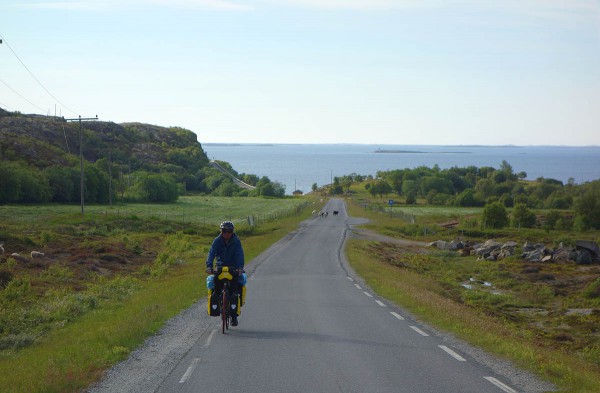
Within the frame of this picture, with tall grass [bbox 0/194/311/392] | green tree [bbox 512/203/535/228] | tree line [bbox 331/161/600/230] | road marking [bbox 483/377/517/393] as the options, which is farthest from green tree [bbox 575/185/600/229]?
→ road marking [bbox 483/377/517/393]

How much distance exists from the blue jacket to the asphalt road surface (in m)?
1.45

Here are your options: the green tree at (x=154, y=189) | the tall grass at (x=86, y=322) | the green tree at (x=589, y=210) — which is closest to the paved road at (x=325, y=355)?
the tall grass at (x=86, y=322)

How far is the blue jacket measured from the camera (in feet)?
45.4

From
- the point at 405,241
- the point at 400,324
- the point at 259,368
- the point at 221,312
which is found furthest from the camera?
the point at 405,241

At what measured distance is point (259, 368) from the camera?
1068 cm

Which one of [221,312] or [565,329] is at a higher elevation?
[221,312]

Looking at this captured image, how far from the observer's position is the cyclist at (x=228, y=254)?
45.4ft


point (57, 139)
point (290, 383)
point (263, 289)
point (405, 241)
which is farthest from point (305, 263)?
point (57, 139)

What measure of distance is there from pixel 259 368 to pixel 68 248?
122 ft

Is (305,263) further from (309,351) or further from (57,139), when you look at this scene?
(57,139)

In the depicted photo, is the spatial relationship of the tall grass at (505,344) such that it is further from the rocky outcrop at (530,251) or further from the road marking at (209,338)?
the rocky outcrop at (530,251)

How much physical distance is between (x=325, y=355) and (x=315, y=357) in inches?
9.7

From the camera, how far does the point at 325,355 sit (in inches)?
460

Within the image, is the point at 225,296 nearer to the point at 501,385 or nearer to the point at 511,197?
the point at 501,385
